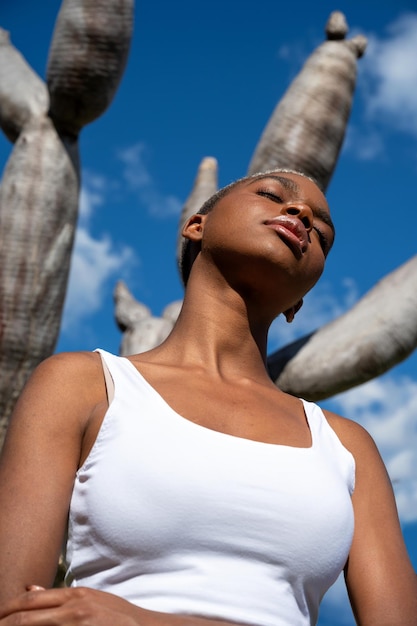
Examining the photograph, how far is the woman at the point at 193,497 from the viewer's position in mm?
1301

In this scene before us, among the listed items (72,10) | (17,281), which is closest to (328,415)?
(17,281)

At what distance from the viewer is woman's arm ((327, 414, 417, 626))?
1.47 metres

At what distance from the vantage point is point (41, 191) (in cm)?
373

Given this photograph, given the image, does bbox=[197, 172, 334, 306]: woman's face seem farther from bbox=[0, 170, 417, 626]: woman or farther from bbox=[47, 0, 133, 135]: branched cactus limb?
bbox=[47, 0, 133, 135]: branched cactus limb

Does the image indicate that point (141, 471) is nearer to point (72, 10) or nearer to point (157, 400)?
point (157, 400)

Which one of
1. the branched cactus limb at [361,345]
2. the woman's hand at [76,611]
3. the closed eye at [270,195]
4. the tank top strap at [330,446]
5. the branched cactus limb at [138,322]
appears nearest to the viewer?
the woman's hand at [76,611]

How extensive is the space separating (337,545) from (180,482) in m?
0.29

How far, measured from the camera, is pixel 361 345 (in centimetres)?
360

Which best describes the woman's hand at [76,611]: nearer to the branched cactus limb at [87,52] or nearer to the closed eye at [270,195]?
the closed eye at [270,195]

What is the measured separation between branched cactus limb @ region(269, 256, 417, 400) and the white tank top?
218cm

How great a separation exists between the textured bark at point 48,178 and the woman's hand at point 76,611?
7.95 ft

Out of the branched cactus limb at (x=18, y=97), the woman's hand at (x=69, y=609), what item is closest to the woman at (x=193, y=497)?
the woman's hand at (x=69, y=609)

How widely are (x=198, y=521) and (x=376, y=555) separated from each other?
0.37m

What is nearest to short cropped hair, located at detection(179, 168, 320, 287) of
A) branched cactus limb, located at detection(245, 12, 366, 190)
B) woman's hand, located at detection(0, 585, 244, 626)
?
woman's hand, located at detection(0, 585, 244, 626)
